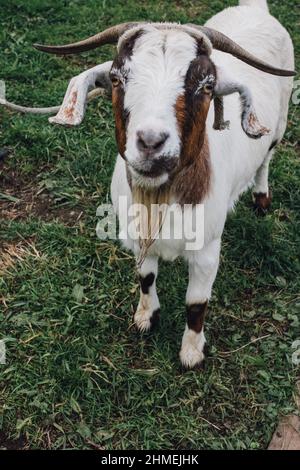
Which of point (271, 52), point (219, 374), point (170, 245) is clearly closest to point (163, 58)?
point (170, 245)

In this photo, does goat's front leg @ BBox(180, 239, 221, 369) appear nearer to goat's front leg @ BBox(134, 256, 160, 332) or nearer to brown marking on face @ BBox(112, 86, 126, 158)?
goat's front leg @ BBox(134, 256, 160, 332)

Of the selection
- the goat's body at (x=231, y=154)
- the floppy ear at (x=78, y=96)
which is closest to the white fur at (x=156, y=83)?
the floppy ear at (x=78, y=96)

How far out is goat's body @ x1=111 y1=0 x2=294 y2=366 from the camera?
3.53 metres

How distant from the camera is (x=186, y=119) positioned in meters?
2.77

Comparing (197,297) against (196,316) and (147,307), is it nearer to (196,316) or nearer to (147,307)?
(196,316)

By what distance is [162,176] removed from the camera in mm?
2738

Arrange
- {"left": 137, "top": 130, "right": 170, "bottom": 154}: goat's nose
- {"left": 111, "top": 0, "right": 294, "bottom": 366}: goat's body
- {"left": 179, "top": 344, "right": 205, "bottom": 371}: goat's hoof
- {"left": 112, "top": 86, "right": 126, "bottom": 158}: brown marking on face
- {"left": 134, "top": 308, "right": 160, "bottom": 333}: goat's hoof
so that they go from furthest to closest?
1. {"left": 134, "top": 308, "right": 160, "bottom": 333}: goat's hoof
2. {"left": 179, "top": 344, "right": 205, "bottom": 371}: goat's hoof
3. {"left": 111, "top": 0, "right": 294, "bottom": 366}: goat's body
4. {"left": 112, "top": 86, "right": 126, "bottom": 158}: brown marking on face
5. {"left": 137, "top": 130, "right": 170, "bottom": 154}: goat's nose

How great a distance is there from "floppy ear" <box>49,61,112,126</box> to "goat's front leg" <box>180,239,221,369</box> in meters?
1.04

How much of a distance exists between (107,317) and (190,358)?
61 cm

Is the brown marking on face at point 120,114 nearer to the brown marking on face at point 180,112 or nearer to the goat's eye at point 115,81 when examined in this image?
the goat's eye at point 115,81

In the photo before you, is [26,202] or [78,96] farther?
[26,202]

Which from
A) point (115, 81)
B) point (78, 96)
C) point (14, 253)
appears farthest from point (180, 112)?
point (14, 253)

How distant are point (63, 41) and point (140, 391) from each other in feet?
12.0

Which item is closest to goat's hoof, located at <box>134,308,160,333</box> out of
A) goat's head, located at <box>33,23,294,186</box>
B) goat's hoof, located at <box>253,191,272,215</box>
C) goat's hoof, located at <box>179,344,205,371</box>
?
goat's hoof, located at <box>179,344,205,371</box>
